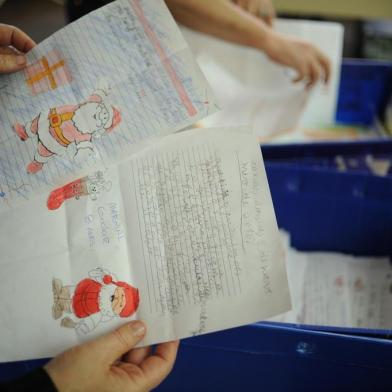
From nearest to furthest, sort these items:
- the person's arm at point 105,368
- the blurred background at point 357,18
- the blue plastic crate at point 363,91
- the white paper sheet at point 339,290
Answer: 1. the person's arm at point 105,368
2. the white paper sheet at point 339,290
3. the blue plastic crate at point 363,91
4. the blurred background at point 357,18

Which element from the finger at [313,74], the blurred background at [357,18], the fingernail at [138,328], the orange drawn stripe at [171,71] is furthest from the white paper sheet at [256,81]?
the fingernail at [138,328]

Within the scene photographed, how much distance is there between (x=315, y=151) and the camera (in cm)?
75

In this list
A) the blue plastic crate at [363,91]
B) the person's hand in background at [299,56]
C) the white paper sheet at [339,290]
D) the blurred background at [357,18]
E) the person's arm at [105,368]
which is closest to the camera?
the person's arm at [105,368]

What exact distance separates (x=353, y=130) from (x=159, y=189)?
0.66 metres

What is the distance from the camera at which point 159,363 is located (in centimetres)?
43

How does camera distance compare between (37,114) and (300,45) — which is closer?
(37,114)

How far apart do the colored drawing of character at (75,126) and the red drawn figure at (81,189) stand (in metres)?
0.02

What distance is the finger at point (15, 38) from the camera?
47 cm

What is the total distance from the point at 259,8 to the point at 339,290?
1.69ft

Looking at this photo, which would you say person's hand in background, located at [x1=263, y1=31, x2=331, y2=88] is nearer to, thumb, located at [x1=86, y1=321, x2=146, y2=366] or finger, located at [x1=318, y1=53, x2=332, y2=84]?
finger, located at [x1=318, y1=53, x2=332, y2=84]

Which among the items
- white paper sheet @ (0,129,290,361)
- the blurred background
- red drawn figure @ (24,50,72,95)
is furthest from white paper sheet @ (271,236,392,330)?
the blurred background

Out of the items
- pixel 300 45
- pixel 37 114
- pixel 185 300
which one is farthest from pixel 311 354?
pixel 300 45

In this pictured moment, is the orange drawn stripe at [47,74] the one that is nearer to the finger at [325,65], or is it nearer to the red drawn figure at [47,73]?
the red drawn figure at [47,73]

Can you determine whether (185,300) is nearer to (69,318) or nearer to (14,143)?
(69,318)
